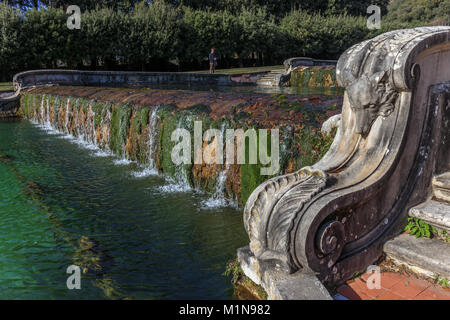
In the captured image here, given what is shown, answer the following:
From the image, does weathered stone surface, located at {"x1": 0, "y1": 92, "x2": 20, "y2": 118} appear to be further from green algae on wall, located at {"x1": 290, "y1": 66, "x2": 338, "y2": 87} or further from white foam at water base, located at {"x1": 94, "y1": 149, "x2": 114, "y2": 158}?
green algae on wall, located at {"x1": 290, "y1": 66, "x2": 338, "y2": 87}

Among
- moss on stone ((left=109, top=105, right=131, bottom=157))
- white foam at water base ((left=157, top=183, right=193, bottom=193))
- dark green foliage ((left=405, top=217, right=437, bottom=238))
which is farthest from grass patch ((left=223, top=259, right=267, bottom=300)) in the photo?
moss on stone ((left=109, top=105, right=131, bottom=157))

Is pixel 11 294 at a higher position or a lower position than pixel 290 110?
lower

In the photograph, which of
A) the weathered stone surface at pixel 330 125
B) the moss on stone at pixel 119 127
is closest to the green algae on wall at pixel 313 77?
the moss on stone at pixel 119 127

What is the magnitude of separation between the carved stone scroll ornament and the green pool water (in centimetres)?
89

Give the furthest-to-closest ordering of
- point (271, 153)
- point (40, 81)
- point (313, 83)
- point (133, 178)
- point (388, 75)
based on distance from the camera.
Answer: point (313, 83) < point (40, 81) < point (133, 178) < point (271, 153) < point (388, 75)

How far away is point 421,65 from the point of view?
2.70m

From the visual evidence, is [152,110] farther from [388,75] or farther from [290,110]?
[388,75]

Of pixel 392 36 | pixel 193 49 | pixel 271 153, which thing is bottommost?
pixel 271 153

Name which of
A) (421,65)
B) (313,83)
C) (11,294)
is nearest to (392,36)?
(421,65)

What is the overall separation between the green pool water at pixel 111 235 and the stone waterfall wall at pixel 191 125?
41 centimetres

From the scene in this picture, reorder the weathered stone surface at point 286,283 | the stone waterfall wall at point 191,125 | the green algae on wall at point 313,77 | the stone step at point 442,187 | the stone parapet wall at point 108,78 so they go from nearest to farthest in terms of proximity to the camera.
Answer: the weathered stone surface at point 286,283 < the stone step at point 442,187 < the stone waterfall wall at point 191,125 < the stone parapet wall at point 108,78 < the green algae on wall at point 313,77

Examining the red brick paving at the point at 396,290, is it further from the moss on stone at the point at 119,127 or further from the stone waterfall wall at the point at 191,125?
the moss on stone at the point at 119,127

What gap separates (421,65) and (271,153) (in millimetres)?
1966

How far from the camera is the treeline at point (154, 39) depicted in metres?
22.7
